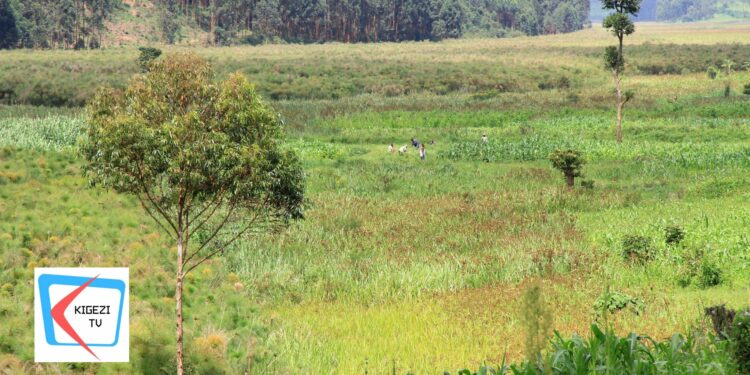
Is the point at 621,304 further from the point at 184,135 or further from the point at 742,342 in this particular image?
the point at 184,135

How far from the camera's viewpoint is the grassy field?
54.6 feet

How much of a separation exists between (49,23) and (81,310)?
12613cm

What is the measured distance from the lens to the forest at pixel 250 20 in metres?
125

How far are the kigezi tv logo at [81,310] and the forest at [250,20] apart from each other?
116975mm

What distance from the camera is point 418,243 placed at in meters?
25.6

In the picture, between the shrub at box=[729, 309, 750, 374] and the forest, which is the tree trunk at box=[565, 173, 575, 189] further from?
the forest

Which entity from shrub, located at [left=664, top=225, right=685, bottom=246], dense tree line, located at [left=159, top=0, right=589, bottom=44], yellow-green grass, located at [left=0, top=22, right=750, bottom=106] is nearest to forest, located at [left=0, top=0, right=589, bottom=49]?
dense tree line, located at [left=159, top=0, right=589, bottom=44]

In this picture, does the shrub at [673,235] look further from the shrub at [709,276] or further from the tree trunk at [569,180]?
the tree trunk at [569,180]

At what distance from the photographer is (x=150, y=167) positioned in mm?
14742

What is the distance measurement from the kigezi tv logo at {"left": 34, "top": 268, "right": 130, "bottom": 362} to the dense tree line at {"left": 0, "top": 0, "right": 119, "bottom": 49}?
11746 centimetres

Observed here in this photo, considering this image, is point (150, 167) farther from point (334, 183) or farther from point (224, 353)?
point (334, 183)

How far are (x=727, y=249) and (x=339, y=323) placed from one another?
10980mm

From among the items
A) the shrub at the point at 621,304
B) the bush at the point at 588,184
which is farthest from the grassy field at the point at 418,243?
the bush at the point at 588,184

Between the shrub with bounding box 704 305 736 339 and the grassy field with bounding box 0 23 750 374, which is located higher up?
the shrub with bounding box 704 305 736 339
